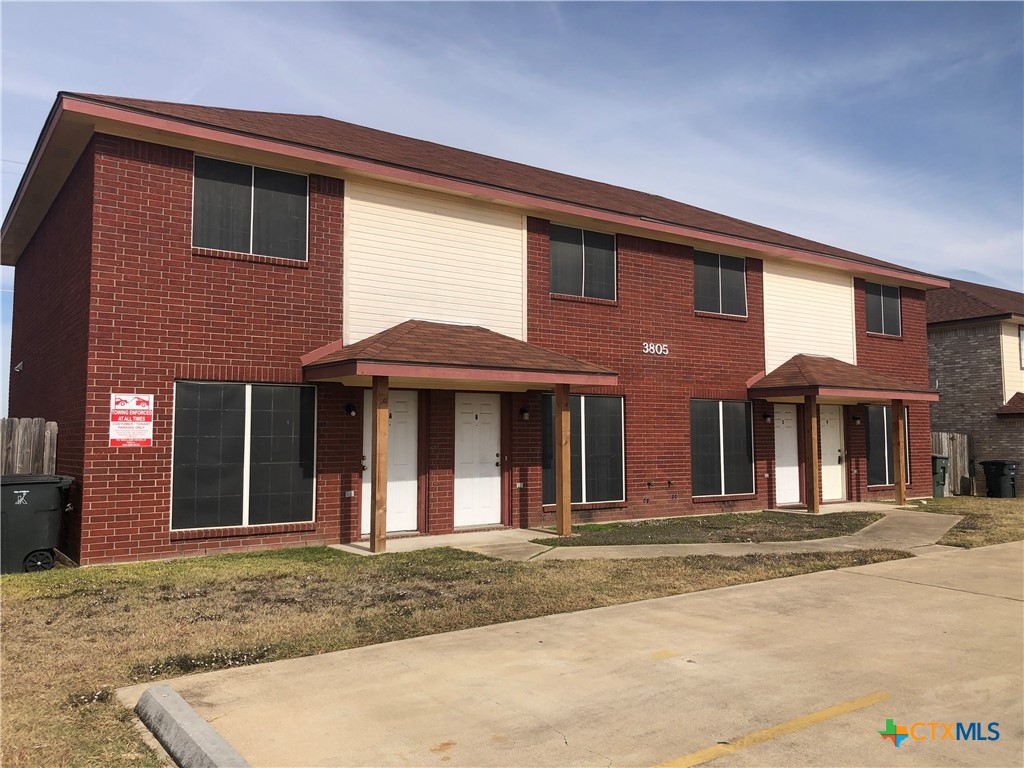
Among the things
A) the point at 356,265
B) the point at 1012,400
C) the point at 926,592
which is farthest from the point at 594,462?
the point at 1012,400

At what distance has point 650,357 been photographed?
15.6 m

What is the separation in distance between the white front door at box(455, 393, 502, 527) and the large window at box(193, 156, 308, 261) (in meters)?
3.90

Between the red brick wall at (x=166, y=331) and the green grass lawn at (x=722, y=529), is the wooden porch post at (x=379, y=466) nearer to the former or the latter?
the red brick wall at (x=166, y=331)

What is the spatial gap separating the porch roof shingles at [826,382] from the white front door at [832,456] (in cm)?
133

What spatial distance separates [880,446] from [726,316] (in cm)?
628

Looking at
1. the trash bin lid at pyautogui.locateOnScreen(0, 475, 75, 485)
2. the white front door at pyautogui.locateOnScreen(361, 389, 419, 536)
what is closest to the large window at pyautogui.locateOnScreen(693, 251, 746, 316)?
the white front door at pyautogui.locateOnScreen(361, 389, 419, 536)

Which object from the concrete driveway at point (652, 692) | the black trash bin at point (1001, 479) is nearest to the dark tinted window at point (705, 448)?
the concrete driveway at point (652, 692)

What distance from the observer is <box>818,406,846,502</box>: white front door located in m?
18.4

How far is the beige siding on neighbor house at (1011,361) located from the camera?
22931mm

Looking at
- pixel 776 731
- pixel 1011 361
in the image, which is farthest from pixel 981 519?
pixel 776 731

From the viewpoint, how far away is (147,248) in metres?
10.4

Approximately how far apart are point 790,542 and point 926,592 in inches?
148

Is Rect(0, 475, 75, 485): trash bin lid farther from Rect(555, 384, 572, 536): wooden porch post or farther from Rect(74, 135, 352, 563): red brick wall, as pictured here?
Rect(555, 384, 572, 536): wooden porch post

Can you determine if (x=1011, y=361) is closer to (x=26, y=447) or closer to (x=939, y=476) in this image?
(x=939, y=476)
